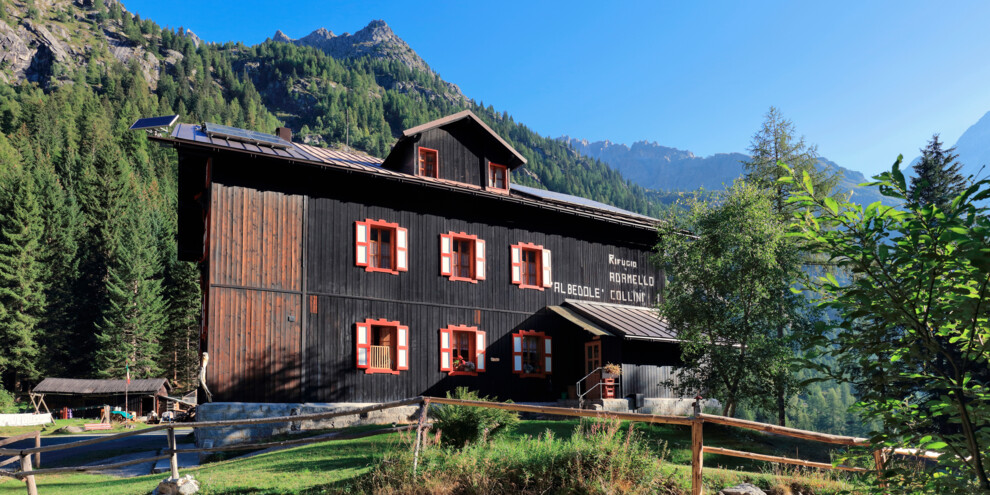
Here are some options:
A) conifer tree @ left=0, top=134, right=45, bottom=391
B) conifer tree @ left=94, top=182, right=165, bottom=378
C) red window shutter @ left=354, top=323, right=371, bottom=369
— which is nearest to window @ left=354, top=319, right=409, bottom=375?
red window shutter @ left=354, top=323, right=371, bottom=369

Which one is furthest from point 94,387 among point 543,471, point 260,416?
point 543,471

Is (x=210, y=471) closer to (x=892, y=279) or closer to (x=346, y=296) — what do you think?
(x=346, y=296)

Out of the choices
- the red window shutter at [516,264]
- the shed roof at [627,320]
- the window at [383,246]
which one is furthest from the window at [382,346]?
the shed roof at [627,320]

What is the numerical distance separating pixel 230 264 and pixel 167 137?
4.10 m

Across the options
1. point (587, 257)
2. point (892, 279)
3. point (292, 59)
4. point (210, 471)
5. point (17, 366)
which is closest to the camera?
point (892, 279)

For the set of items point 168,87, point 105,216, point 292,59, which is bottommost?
point 105,216

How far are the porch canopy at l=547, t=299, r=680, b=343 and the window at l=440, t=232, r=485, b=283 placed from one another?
138 inches

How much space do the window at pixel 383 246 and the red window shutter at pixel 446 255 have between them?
1.35 metres

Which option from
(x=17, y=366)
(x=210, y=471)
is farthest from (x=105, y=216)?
(x=210, y=471)

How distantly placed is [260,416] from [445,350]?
672 centimetres

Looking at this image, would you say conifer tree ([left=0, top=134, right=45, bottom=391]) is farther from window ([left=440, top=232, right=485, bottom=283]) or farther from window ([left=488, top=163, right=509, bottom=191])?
window ([left=488, top=163, right=509, bottom=191])

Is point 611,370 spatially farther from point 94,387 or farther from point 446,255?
point 94,387

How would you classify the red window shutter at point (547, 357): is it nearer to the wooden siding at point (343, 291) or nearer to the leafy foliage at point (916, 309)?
the wooden siding at point (343, 291)

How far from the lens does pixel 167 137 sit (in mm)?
20469
